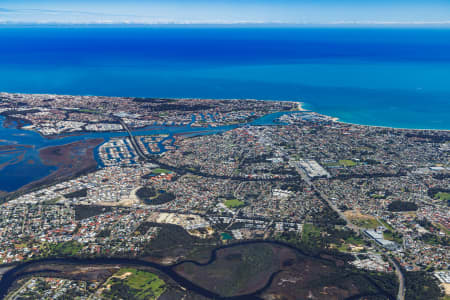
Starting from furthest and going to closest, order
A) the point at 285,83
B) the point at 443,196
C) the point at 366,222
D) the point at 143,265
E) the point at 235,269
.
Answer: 1. the point at 285,83
2. the point at 443,196
3. the point at 366,222
4. the point at 143,265
5. the point at 235,269

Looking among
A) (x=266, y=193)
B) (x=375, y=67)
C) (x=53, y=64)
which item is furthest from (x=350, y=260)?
(x=53, y=64)

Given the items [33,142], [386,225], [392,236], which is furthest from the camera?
[33,142]

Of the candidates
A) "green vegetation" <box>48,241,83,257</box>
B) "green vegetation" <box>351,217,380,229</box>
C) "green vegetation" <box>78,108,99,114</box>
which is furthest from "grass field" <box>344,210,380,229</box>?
"green vegetation" <box>78,108,99,114</box>

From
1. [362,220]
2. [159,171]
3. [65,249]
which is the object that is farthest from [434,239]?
[65,249]

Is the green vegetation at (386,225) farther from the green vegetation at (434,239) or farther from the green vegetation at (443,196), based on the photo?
the green vegetation at (443,196)

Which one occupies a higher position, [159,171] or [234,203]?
[159,171]

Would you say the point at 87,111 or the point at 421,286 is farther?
the point at 87,111

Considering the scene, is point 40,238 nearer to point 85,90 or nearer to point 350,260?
point 350,260

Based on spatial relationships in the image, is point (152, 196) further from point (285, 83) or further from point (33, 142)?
point (285, 83)
